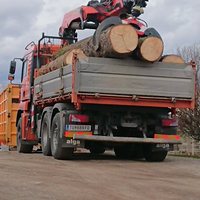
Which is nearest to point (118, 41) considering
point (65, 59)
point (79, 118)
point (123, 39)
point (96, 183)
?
point (123, 39)

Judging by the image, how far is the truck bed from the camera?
982cm

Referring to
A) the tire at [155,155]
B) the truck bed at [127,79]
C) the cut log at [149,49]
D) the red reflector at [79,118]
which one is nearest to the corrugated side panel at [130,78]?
the truck bed at [127,79]

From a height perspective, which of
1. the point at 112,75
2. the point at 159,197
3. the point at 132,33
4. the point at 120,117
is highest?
the point at 132,33

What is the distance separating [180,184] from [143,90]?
3.60 m

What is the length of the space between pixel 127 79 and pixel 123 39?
35.1 inches

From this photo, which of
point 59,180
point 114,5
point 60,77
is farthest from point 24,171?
point 114,5

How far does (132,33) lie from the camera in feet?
32.8

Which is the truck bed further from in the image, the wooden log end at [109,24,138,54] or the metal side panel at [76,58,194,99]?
the wooden log end at [109,24,138,54]

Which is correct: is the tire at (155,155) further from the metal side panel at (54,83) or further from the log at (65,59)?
the log at (65,59)

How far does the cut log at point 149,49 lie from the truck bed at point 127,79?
20cm

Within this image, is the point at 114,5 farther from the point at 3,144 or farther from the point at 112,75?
the point at 3,144

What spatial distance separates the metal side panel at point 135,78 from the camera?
32.3 ft

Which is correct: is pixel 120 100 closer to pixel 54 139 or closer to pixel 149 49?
pixel 149 49

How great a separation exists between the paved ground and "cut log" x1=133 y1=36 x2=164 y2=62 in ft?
8.47
